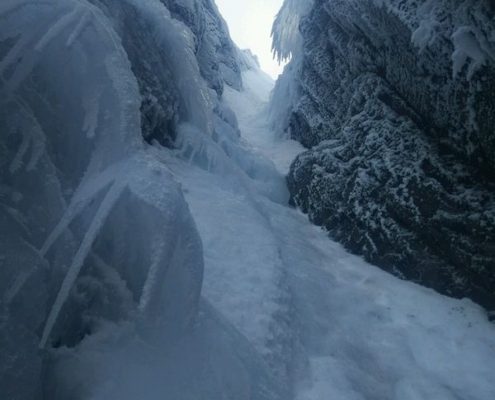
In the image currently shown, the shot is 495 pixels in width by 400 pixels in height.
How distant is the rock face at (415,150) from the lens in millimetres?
5754

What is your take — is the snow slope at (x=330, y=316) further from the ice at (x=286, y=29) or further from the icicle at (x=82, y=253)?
the ice at (x=286, y=29)

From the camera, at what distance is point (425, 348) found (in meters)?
5.00

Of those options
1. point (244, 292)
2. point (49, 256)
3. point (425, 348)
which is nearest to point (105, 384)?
point (49, 256)

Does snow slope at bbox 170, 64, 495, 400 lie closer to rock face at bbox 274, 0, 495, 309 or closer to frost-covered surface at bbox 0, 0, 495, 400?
frost-covered surface at bbox 0, 0, 495, 400

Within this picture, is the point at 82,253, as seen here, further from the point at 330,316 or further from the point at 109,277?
the point at 330,316

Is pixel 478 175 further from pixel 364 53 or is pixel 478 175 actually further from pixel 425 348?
pixel 364 53

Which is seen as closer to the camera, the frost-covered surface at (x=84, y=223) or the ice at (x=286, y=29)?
the frost-covered surface at (x=84, y=223)

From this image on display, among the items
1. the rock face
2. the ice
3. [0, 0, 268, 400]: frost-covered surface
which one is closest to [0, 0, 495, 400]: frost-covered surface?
[0, 0, 268, 400]: frost-covered surface

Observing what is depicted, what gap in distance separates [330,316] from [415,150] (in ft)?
12.2

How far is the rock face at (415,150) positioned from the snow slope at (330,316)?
1.87 ft

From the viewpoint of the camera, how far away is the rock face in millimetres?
5754

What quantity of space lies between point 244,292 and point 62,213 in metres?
2.37

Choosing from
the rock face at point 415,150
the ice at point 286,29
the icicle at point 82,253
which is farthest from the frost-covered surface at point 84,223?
the ice at point 286,29

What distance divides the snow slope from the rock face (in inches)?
22.5
